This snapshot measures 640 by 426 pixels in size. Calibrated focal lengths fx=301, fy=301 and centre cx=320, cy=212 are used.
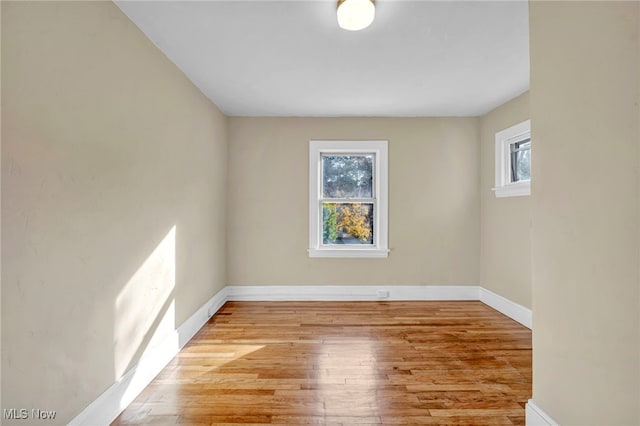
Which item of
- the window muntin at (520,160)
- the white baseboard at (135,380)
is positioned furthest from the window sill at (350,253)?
the window muntin at (520,160)

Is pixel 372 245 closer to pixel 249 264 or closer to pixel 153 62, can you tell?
pixel 249 264

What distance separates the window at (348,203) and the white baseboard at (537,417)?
8.04 feet

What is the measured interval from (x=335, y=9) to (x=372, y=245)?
9.25 ft

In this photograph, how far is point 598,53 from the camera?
1.16 meters

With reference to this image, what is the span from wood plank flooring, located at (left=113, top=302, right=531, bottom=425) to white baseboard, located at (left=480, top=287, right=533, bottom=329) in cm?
10

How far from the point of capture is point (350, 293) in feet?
12.8

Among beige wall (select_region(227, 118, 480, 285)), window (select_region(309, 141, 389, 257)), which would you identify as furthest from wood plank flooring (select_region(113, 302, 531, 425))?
window (select_region(309, 141, 389, 257))

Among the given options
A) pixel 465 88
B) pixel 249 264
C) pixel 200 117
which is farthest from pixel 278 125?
pixel 465 88

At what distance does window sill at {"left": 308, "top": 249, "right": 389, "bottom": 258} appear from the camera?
12.8ft

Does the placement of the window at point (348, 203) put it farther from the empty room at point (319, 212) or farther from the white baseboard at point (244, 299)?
the white baseboard at point (244, 299)

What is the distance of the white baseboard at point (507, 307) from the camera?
10.1 feet

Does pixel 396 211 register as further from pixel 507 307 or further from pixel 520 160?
pixel 507 307

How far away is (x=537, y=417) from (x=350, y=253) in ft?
8.40

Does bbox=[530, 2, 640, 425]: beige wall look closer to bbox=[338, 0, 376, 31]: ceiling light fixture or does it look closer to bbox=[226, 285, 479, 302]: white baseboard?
bbox=[338, 0, 376, 31]: ceiling light fixture
